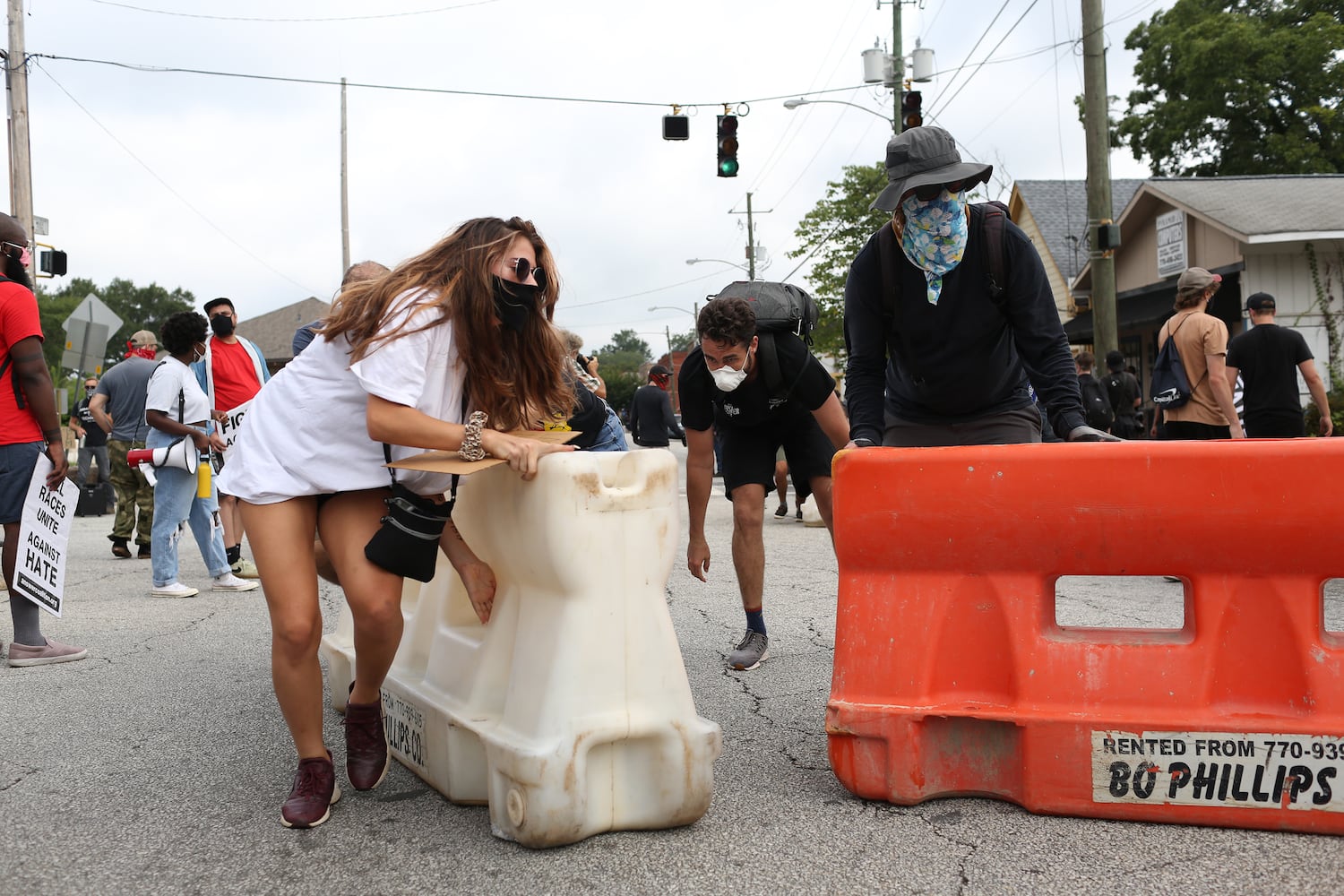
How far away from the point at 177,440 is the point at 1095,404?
24.3ft

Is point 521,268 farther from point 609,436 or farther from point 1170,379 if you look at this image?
point 1170,379

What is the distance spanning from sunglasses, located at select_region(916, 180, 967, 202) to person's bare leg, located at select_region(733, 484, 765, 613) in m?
1.79

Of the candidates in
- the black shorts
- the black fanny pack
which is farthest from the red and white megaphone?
the black fanny pack

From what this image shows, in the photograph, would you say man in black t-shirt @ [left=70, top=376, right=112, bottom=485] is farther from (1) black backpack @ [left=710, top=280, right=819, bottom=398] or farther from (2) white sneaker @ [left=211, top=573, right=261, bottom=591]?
(1) black backpack @ [left=710, top=280, right=819, bottom=398]

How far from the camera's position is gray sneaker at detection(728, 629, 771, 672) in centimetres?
491

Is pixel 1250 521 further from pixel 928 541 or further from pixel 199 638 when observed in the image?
pixel 199 638

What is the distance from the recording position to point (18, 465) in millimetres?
5242

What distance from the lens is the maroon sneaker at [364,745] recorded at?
326 centimetres

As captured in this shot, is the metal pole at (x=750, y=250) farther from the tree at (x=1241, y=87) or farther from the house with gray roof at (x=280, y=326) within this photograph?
the house with gray roof at (x=280, y=326)

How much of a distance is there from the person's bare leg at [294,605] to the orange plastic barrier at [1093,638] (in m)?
1.47

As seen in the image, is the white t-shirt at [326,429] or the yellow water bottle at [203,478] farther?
the yellow water bottle at [203,478]

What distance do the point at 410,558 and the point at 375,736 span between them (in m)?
0.67

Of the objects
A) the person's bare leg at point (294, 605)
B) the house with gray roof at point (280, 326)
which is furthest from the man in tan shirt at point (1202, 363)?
the house with gray roof at point (280, 326)

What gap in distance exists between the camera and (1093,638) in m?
3.11
